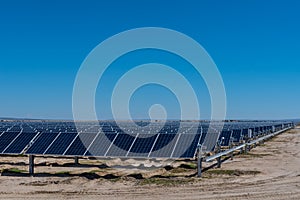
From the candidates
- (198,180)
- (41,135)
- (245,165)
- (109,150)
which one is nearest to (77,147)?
(109,150)

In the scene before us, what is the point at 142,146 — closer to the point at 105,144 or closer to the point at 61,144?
the point at 105,144

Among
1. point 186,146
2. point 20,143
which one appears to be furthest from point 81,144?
point 186,146

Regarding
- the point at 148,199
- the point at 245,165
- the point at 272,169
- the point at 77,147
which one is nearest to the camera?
the point at 148,199

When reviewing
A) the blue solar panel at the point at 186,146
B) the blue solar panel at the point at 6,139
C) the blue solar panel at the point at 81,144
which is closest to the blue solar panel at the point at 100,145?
the blue solar panel at the point at 81,144

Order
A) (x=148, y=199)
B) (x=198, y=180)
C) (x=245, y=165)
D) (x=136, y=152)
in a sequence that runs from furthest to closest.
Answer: (x=245, y=165) < (x=136, y=152) < (x=198, y=180) < (x=148, y=199)

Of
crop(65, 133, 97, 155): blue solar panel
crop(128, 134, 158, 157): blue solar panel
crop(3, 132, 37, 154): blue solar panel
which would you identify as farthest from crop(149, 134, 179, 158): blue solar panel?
crop(3, 132, 37, 154): blue solar panel

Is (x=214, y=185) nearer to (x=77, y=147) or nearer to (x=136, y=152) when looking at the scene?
(x=136, y=152)

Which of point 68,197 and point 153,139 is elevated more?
point 153,139

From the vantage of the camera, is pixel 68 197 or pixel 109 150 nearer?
pixel 68 197
